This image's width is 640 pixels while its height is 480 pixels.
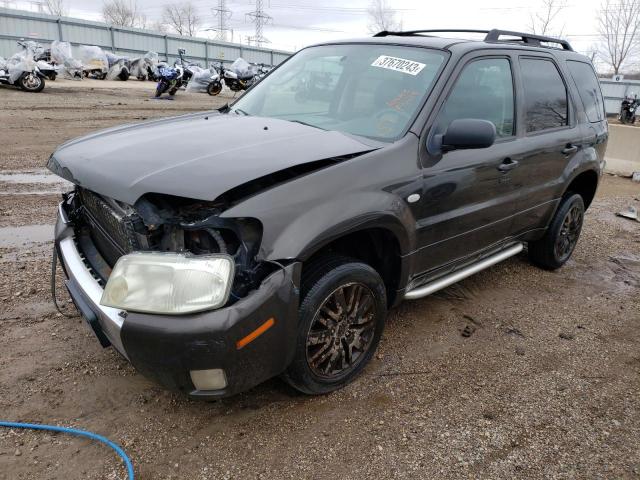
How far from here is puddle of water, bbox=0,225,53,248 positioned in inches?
183

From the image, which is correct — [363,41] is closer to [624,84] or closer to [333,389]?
[333,389]

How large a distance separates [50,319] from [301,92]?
2307mm

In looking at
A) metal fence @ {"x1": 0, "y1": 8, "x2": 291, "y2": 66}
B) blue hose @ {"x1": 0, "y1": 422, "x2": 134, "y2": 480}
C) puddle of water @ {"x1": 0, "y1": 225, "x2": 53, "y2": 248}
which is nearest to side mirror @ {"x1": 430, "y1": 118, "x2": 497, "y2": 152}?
blue hose @ {"x1": 0, "y1": 422, "x2": 134, "y2": 480}

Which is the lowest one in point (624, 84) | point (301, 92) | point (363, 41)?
point (624, 84)

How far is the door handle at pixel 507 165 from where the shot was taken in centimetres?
350

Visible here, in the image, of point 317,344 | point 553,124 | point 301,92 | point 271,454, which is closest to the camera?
point 271,454

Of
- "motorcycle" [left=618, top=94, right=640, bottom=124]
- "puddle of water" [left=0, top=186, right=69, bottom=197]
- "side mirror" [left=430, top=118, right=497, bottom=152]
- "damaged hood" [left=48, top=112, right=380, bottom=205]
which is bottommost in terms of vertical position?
"motorcycle" [left=618, top=94, right=640, bottom=124]

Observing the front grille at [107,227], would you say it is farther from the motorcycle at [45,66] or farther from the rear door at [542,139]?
the motorcycle at [45,66]

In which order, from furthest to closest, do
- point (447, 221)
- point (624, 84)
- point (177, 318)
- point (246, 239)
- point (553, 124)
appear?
point (624, 84) → point (553, 124) → point (447, 221) → point (246, 239) → point (177, 318)

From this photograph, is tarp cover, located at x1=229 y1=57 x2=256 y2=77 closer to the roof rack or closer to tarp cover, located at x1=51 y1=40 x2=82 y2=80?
tarp cover, located at x1=51 y1=40 x2=82 y2=80

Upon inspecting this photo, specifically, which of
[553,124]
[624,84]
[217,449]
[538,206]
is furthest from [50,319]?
[624,84]

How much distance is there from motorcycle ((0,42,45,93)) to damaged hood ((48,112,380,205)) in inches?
610

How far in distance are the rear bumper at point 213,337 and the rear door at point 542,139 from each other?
7.25ft

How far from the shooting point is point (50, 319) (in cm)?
343
